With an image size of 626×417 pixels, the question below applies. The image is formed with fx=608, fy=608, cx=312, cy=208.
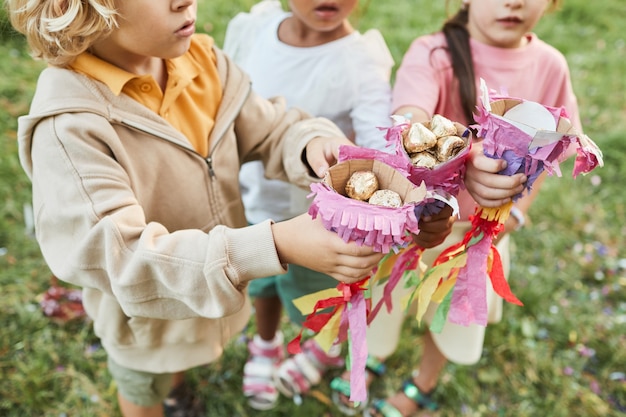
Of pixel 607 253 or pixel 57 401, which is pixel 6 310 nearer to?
pixel 57 401

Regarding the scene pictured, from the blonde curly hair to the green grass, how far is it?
210mm

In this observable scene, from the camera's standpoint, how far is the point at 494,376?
2129mm

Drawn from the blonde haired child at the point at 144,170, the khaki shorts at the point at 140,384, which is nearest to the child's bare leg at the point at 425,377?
the khaki shorts at the point at 140,384

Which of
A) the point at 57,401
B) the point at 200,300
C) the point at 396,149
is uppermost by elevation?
the point at 396,149

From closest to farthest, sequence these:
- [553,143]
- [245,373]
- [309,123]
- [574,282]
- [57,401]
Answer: [553,143] < [309,123] < [57,401] < [245,373] < [574,282]

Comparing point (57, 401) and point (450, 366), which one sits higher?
point (57, 401)

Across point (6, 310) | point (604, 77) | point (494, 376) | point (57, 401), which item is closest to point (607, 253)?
point (494, 376)

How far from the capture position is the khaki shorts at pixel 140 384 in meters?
1.53

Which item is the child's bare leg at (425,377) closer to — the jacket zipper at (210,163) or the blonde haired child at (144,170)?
the blonde haired child at (144,170)

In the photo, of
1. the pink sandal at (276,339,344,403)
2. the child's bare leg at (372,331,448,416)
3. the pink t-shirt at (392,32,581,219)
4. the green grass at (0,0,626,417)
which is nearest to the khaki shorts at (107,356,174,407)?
the green grass at (0,0,626,417)

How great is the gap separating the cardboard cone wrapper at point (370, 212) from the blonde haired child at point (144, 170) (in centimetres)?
7

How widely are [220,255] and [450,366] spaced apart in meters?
1.36

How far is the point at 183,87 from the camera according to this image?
1312 millimetres

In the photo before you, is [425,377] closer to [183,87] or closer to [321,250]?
[321,250]
